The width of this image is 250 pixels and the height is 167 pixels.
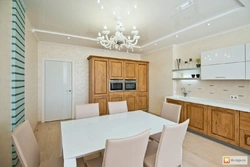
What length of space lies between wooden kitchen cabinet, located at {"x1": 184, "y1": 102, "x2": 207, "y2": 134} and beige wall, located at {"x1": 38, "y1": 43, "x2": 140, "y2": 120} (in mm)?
3303

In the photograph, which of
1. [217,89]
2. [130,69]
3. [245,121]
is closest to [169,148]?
[245,121]

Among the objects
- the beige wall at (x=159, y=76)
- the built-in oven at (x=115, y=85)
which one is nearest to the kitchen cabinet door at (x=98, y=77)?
the built-in oven at (x=115, y=85)

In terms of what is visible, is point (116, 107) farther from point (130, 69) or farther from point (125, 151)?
point (130, 69)

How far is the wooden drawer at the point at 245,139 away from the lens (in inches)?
87.8

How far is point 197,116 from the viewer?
303 centimetres

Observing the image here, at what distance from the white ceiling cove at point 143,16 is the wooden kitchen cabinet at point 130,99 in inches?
84.1

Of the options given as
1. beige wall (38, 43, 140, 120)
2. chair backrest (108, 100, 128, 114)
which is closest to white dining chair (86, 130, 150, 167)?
chair backrest (108, 100, 128, 114)

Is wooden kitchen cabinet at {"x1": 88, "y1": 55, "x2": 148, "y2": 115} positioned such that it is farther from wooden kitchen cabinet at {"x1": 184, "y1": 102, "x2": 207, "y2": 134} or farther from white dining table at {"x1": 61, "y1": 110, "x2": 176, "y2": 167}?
white dining table at {"x1": 61, "y1": 110, "x2": 176, "y2": 167}

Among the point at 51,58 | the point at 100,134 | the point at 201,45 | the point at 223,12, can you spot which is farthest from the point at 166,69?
the point at 51,58

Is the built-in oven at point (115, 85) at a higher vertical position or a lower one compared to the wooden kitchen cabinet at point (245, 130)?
higher

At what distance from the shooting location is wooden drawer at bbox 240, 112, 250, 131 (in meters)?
2.23

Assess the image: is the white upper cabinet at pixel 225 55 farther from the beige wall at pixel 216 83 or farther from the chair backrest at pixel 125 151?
the chair backrest at pixel 125 151

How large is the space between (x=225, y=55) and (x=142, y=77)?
2.72 metres

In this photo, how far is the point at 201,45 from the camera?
3.47m
